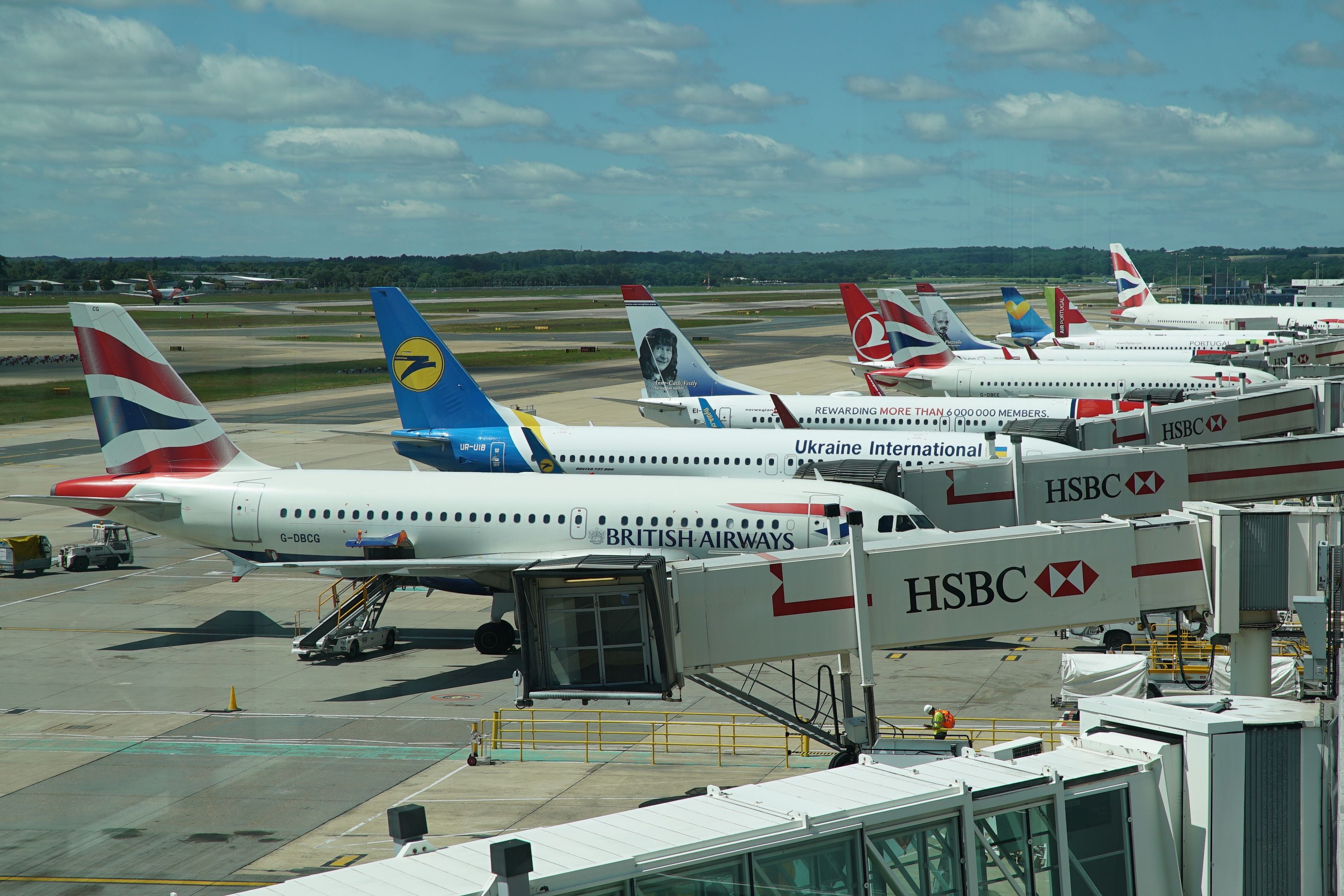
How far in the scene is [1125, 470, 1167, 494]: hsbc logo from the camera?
27188 millimetres

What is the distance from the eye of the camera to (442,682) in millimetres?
29812

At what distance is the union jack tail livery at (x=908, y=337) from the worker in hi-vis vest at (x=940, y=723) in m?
45.8

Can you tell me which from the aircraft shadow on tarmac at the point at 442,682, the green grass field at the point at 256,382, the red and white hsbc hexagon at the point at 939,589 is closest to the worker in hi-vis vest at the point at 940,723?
the red and white hsbc hexagon at the point at 939,589

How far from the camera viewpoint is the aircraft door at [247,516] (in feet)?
109

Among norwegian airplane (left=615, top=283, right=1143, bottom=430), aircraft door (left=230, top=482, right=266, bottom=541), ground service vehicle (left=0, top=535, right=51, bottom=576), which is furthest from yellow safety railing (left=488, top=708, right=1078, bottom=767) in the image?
ground service vehicle (left=0, top=535, right=51, bottom=576)

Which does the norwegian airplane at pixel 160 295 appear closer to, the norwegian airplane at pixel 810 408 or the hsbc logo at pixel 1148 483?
the norwegian airplane at pixel 810 408

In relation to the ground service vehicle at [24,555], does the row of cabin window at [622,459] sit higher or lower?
higher

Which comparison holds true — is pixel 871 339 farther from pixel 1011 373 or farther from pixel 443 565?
pixel 443 565

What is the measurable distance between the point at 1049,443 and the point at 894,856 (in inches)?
1272

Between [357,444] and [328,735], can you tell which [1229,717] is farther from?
[357,444]

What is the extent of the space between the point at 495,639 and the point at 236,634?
329 inches

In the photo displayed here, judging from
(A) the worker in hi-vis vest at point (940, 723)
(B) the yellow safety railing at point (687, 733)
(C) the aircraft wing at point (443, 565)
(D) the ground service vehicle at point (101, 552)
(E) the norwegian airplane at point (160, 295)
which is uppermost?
(E) the norwegian airplane at point (160, 295)

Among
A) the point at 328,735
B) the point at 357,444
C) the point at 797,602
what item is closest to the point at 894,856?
the point at 797,602

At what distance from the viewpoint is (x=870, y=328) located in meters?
75.7
